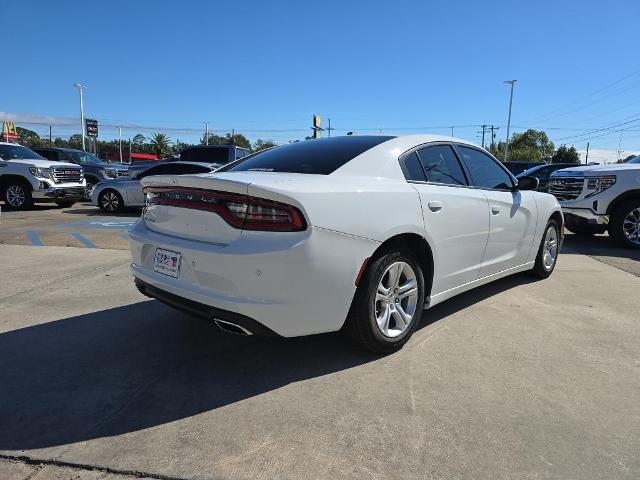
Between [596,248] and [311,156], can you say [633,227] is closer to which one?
[596,248]

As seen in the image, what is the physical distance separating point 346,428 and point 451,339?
1558mm

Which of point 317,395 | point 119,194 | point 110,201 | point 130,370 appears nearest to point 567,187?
point 317,395

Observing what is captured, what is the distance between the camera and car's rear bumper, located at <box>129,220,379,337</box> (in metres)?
2.74

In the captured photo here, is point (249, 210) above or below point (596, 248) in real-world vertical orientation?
above

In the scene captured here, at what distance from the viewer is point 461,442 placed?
2432mm

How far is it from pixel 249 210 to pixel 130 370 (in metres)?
1.35

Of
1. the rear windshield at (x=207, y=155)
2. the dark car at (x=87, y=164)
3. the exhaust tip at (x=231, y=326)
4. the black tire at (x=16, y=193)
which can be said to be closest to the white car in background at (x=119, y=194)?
the black tire at (x=16, y=193)

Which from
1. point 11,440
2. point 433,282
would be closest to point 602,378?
point 433,282

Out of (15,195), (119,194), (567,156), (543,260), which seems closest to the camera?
(543,260)

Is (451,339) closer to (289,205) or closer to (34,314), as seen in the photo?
(289,205)

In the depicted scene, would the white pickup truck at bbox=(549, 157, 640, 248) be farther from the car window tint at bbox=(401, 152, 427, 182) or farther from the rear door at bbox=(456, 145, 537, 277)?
the car window tint at bbox=(401, 152, 427, 182)

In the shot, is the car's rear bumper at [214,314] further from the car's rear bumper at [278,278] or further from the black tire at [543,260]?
the black tire at [543,260]

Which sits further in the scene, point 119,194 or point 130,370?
point 119,194

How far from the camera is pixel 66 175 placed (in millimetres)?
13883
